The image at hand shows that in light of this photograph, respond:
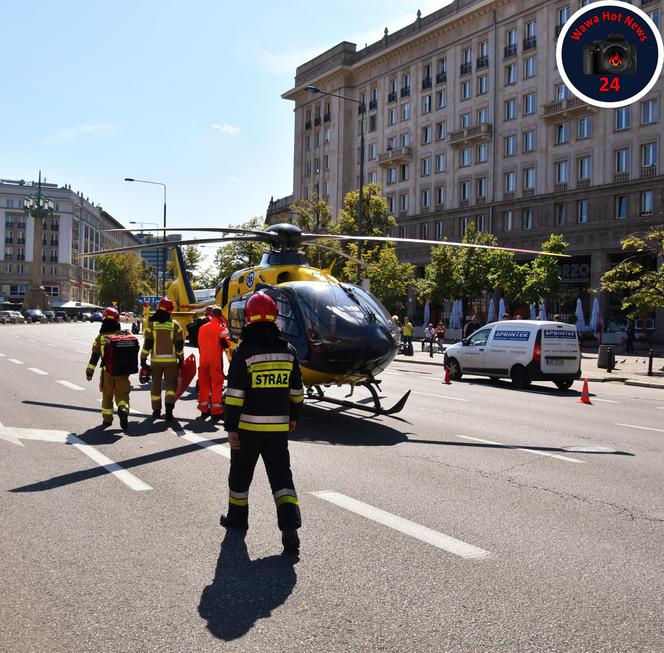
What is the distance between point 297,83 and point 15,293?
7515 centimetres

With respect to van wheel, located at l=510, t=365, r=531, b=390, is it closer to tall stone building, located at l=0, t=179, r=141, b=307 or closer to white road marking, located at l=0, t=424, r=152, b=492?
white road marking, located at l=0, t=424, r=152, b=492

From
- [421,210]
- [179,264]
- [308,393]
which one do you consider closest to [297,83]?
[421,210]

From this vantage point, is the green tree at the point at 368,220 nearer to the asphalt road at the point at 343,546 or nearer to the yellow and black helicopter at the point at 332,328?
the yellow and black helicopter at the point at 332,328

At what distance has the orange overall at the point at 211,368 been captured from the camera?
10867 mm

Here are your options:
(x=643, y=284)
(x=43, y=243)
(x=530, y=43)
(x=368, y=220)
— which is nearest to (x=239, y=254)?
(x=368, y=220)

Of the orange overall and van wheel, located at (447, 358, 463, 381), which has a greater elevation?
the orange overall

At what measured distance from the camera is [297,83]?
73438mm

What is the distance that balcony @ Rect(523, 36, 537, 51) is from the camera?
4809 centimetres

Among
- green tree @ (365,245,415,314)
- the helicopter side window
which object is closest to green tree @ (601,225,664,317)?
the helicopter side window

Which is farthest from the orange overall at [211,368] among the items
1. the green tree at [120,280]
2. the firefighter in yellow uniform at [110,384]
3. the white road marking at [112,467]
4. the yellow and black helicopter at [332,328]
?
the green tree at [120,280]

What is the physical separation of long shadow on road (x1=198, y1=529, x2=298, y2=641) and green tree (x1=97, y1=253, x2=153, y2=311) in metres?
113

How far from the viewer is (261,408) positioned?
5.02 meters

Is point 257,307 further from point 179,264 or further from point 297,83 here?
point 297,83

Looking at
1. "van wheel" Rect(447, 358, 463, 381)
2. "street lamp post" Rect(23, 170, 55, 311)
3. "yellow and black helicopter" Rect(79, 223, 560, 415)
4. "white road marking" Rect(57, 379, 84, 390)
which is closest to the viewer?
"yellow and black helicopter" Rect(79, 223, 560, 415)
